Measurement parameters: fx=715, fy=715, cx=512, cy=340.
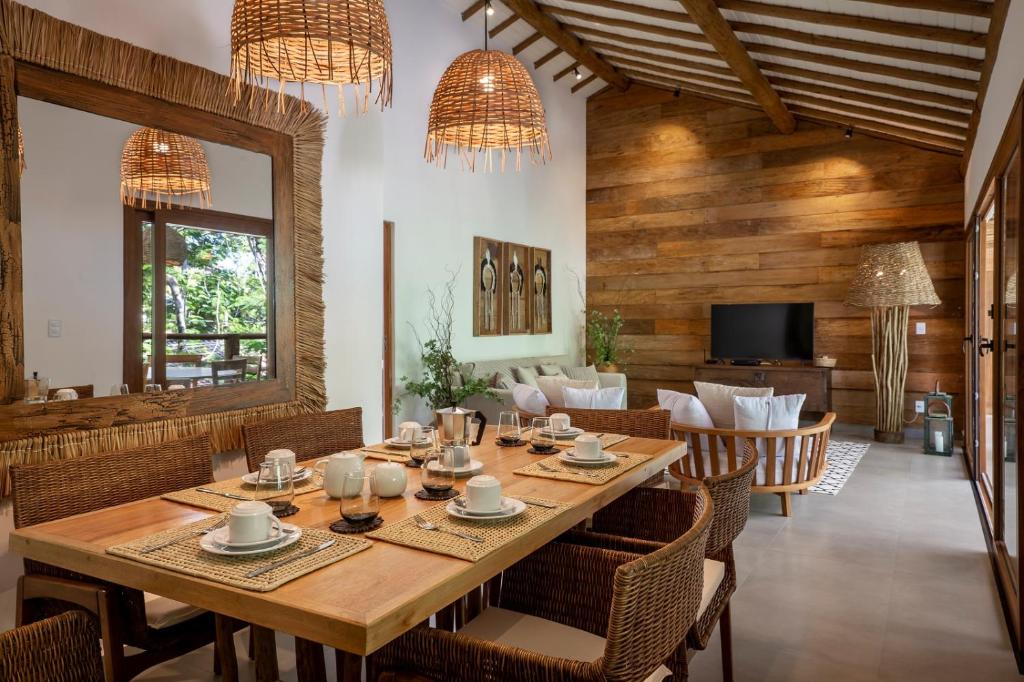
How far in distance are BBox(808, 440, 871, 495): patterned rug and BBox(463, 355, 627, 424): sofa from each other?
163 centimetres

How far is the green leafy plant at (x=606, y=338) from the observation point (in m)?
8.62

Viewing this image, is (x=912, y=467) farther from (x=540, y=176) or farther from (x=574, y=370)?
(x=540, y=176)

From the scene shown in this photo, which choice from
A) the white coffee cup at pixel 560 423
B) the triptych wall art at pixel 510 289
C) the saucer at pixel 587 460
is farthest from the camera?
the triptych wall art at pixel 510 289

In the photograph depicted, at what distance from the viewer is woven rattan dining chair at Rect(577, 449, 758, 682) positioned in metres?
1.84

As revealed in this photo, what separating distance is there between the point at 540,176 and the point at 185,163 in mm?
5761

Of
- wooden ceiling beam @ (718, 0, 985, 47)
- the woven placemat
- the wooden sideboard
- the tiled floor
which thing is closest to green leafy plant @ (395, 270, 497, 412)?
the tiled floor

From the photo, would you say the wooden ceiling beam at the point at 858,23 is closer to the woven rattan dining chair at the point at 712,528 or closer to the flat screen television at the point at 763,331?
the woven rattan dining chair at the point at 712,528

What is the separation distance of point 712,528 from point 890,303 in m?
5.72

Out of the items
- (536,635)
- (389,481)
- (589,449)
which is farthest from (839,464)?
(389,481)

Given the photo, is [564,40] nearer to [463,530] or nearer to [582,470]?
[582,470]

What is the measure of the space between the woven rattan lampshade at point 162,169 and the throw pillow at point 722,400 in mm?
2969

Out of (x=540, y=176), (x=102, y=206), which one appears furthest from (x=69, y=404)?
(x=540, y=176)

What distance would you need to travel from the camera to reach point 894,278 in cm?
664

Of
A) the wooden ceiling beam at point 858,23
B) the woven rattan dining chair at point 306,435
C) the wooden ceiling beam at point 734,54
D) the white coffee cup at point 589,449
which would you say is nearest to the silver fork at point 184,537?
the woven rattan dining chair at point 306,435
